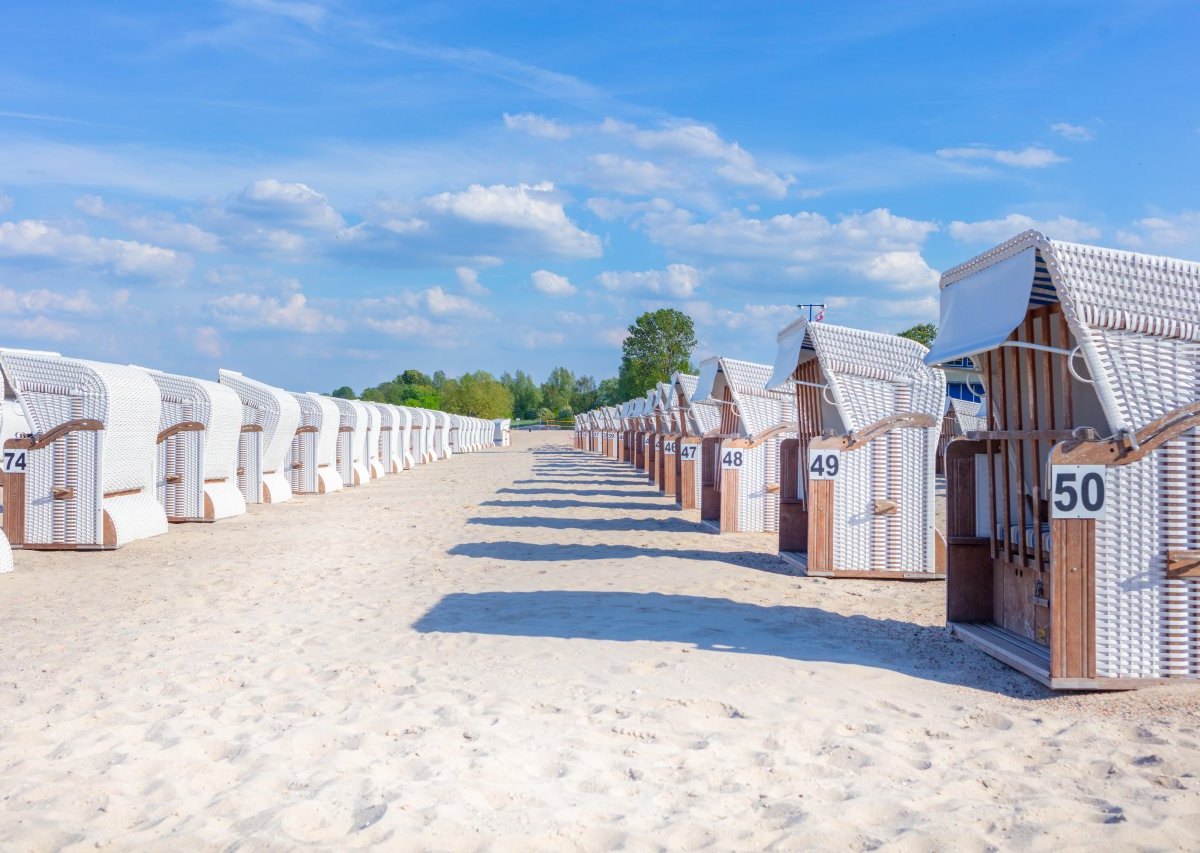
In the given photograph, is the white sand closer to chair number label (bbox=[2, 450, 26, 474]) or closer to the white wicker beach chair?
chair number label (bbox=[2, 450, 26, 474])

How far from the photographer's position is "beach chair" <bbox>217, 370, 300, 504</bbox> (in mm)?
19016

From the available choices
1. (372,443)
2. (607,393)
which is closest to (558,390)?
(607,393)

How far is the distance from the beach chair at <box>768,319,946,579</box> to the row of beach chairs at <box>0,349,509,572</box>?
7885 millimetres

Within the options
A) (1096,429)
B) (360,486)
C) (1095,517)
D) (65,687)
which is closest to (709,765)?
(1095,517)

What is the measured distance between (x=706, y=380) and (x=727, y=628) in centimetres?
1017

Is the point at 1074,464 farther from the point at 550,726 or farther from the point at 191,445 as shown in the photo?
the point at 191,445

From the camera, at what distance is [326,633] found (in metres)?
7.64

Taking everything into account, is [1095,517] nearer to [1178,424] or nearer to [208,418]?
[1178,424]

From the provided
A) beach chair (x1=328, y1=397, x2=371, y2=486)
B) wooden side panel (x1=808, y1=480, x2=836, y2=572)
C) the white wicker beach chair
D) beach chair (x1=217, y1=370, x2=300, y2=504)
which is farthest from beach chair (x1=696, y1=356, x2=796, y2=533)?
the white wicker beach chair

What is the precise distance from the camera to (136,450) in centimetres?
1294

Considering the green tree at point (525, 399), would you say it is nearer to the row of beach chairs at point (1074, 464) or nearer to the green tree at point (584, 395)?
the green tree at point (584, 395)

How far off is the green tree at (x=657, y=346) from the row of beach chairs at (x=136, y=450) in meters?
62.4

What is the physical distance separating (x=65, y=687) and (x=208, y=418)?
9.61 m

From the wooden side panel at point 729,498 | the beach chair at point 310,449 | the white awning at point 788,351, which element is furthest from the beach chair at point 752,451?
the beach chair at point 310,449
